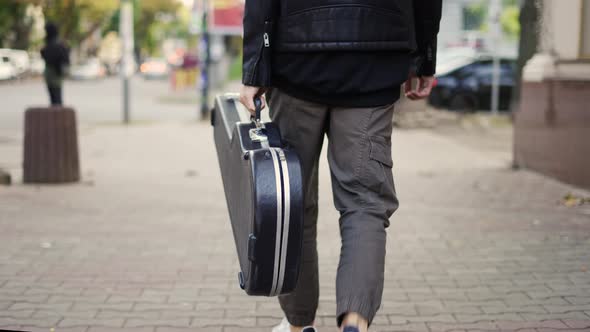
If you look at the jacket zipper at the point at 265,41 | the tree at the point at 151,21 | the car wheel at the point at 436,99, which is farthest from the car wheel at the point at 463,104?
the tree at the point at 151,21

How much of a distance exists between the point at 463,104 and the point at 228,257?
14.1 m

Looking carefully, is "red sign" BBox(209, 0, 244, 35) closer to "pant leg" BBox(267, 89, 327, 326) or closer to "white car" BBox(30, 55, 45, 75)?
"white car" BBox(30, 55, 45, 75)

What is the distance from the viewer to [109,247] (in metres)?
5.45

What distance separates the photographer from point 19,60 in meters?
50.5

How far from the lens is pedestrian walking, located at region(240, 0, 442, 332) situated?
2.72 metres

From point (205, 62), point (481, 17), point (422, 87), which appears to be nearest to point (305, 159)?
point (422, 87)

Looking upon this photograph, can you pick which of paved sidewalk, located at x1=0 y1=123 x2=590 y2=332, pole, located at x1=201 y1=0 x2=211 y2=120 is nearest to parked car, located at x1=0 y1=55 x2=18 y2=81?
pole, located at x1=201 y1=0 x2=211 y2=120

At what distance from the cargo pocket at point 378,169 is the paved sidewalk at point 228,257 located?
116 centimetres

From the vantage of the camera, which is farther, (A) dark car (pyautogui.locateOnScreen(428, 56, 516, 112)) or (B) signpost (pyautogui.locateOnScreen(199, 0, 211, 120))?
(B) signpost (pyautogui.locateOnScreen(199, 0, 211, 120))

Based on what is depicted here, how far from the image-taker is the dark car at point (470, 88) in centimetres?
1850

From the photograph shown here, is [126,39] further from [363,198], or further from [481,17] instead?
[363,198]

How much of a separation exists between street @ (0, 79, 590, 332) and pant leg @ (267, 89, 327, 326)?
0.59 meters

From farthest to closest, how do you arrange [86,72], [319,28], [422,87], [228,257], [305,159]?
1. [86,72]
2. [228,257]
3. [422,87]
4. [305,159]
5. [319,28]

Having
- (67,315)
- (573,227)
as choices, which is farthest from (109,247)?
(573,227)
